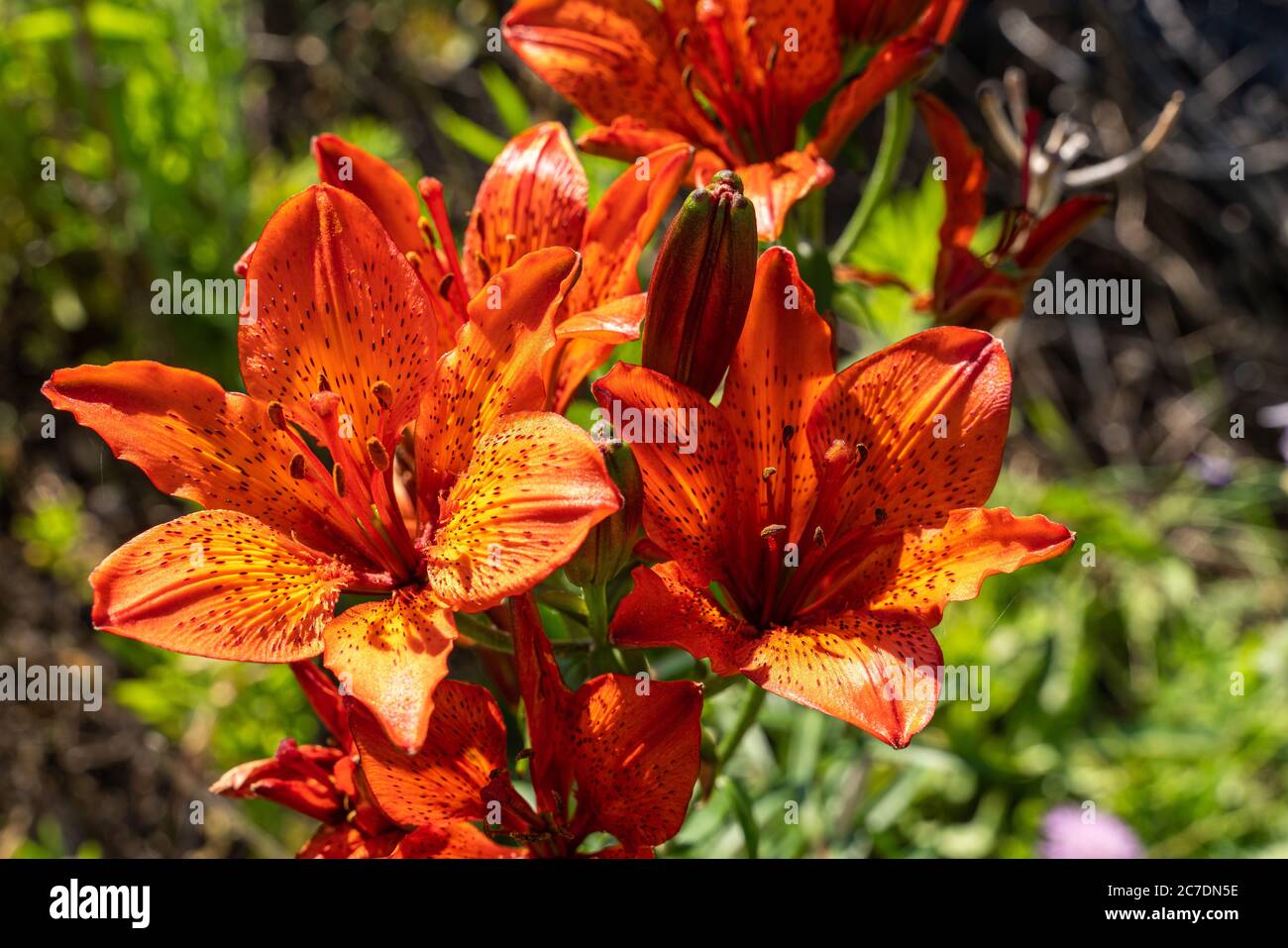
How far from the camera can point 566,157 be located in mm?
1533

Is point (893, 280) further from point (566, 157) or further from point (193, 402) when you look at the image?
point (193, 402)

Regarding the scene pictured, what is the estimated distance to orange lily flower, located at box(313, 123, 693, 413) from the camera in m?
1.43

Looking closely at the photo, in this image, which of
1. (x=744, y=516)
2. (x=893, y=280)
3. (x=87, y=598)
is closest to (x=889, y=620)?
(x=744, y=516)

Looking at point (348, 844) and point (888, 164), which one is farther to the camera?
point (888, 164)

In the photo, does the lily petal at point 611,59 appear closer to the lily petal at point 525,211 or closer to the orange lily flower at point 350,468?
the lily petal at point 525,211

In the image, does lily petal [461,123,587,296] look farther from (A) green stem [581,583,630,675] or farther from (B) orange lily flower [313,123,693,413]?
(A) green stem [581,583,630,675]

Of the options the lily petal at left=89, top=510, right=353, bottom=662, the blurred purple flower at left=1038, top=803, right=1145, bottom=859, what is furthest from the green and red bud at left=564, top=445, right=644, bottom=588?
the blurred purple flower at left=1038, top=803, right=1145, bottom=859

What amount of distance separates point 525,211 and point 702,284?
0.36 m

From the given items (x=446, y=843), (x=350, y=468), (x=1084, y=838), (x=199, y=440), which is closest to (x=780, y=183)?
(x=350, y=468)

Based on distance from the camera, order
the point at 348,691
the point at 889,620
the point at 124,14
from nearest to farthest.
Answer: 1. the point at 348,691
2. the point at 889,620
3. the point at 124,14

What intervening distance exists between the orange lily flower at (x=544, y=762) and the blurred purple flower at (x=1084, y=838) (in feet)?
4.58

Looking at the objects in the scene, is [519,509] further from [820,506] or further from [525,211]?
[525,211]

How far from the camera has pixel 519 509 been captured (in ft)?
3.83
